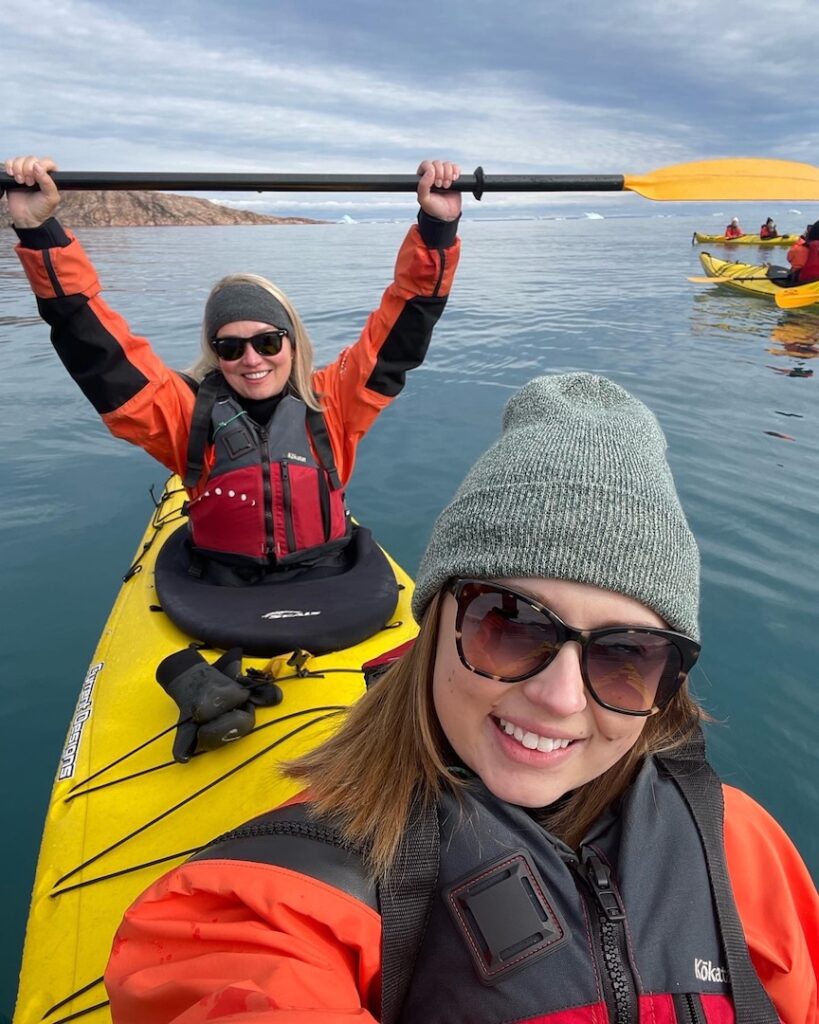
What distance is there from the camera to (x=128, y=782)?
7.99ft

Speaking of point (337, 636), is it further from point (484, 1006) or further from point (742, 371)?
point (742, 371)

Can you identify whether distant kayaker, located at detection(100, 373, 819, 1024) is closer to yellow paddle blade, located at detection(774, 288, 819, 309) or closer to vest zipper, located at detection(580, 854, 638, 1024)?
vest zipper, located at detection(580, 854, 638, 1024)

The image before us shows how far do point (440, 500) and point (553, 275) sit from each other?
60.9 ft

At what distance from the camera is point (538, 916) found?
1.22 metres

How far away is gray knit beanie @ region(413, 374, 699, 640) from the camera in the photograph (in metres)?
1.14

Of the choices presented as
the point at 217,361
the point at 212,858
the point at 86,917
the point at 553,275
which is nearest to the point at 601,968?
the point at 212,858

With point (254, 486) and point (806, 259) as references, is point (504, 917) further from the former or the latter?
point (806, 259)

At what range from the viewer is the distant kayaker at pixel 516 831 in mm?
1069

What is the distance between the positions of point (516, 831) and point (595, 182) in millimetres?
2789

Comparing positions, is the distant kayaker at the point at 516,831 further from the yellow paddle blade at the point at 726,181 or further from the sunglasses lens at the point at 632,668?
the yellow paddle blade at the point at 726,181

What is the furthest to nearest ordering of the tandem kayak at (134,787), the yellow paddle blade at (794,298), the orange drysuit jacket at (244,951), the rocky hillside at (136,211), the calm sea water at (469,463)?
the rocky hillside at (136,211)
the yellow paddle blade at (794,298)
the calm sea water at (469,463)
the tandem kayak at (134,787)
the orange drysuit jacket at (244,951)

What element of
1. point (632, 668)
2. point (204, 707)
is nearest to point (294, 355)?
point (204, 707)

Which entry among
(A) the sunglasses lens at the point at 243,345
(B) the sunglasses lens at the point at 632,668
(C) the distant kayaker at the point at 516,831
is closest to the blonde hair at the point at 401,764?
(C) the distant kayaker at the point at 516,831

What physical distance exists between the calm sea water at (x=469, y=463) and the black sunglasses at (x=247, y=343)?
2.27 meters
